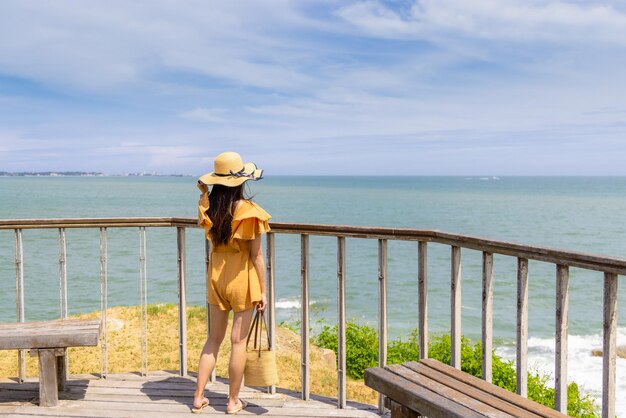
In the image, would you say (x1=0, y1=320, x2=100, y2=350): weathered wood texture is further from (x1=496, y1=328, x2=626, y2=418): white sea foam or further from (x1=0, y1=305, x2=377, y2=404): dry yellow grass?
Result: (x1=496, y1=328, x2=626, y2=418): white sea foam

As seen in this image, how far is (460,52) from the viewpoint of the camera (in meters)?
75.7

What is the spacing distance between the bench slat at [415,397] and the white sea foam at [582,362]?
28.2 feet

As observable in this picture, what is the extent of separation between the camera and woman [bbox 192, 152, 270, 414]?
145 inches

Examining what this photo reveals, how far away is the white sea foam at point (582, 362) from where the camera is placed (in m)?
11.4

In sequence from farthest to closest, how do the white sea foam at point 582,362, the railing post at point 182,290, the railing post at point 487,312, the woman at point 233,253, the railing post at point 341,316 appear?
the white sea foam at point 582,362
the railing post at point 182,290
the railing post at point 341,316
the woman at point 233,253
the railing post at point 487,312

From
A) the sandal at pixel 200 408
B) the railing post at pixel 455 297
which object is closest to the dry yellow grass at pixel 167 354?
the sandal at pixel 200 408

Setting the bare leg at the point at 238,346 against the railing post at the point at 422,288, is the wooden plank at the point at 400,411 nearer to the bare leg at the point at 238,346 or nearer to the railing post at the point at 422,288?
the railing post at the point at 422,288

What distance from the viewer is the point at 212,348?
3.99 m

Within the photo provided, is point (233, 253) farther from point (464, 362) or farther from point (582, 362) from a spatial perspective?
point (582, 362)

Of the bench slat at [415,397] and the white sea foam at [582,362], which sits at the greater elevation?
the bench slat at [415,397]

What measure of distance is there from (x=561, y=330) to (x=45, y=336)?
3103 mm

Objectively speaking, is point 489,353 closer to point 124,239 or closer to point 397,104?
point 124,239

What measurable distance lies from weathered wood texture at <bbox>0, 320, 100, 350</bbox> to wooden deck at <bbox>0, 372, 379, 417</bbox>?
493 millimetres

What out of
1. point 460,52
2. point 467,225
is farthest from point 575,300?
point 460,52
